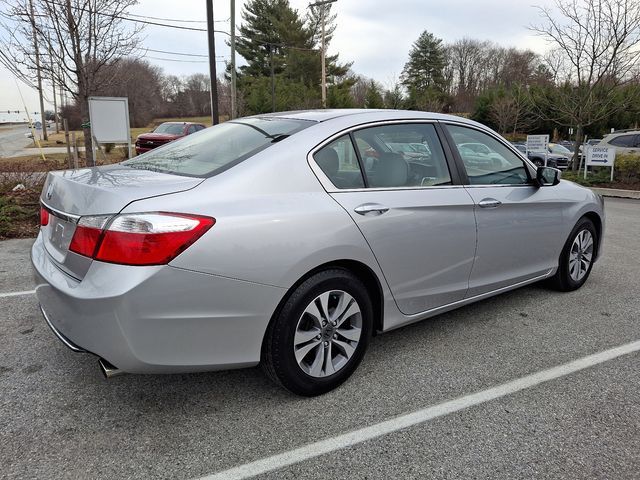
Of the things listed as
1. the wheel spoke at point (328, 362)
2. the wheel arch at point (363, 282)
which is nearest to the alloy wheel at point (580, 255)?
the wheel arch at point (363, 282)

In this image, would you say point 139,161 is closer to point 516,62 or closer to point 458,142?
point 458,142

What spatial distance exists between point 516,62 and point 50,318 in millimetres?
69948

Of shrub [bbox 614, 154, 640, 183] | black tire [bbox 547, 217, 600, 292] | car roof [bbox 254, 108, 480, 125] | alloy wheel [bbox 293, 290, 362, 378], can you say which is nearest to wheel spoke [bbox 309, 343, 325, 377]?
alloy wheel [bbox 293, 290, 362, 378]

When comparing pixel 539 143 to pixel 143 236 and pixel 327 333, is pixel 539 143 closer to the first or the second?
pixel 327 333

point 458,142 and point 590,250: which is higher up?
point 458,142

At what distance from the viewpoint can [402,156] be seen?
3197 millimetres

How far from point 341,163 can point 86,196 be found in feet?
4.45

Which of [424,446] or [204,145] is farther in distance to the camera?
[204,145]

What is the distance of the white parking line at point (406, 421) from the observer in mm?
2152

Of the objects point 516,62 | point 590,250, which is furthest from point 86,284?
point 516,62

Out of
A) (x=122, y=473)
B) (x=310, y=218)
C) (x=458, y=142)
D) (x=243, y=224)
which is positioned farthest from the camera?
(x=458, y=142)

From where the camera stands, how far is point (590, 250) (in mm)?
4621

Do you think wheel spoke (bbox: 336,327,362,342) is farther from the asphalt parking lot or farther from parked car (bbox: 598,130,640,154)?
parked car (bbox: 598,130,640,154)

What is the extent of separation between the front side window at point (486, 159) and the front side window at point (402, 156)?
0.23 metres
